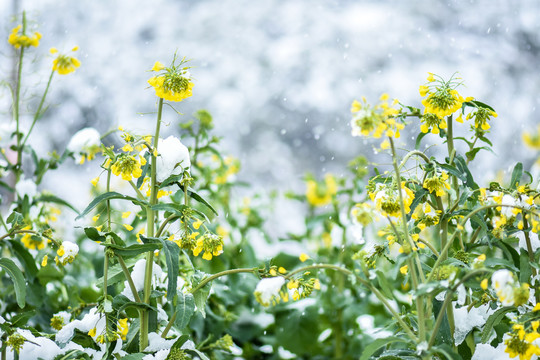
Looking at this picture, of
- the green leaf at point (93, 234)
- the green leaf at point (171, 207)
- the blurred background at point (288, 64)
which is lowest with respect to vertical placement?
the green leaf at point (93, 234)

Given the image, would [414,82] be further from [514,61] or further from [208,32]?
[208,32]

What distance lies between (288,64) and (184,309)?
3764 millimetres

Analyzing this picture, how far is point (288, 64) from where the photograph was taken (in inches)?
173

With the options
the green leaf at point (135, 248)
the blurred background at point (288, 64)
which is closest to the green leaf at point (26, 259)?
the green leaf at point (135, 248)

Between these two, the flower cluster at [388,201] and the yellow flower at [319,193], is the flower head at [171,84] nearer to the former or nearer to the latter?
the flower cluster at [388,201]

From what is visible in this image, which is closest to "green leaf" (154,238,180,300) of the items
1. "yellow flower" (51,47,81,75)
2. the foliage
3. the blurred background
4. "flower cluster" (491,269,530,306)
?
the foliage

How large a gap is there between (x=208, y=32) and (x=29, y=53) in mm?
3427

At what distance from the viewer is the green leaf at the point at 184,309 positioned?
0.78 metres

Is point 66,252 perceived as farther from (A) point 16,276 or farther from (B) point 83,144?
(B) point 83,144

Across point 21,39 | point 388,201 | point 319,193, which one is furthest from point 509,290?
point 319,193

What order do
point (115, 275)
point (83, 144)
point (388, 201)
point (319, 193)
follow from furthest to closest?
point (319, 193)
point (83, 144)
point (115, 275)
point (388, 201)

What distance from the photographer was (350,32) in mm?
4402

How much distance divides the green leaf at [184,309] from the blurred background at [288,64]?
9.44ft

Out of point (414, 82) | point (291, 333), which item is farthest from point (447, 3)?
point (291, 333)
